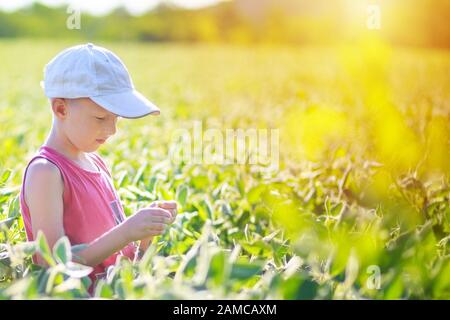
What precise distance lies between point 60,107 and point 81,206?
0.73 feet

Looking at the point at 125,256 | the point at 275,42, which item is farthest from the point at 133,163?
the point at 275,42

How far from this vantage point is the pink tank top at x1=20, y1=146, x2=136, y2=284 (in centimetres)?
170

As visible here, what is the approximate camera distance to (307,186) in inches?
104

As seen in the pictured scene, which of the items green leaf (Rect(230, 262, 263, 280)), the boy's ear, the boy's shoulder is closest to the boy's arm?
→ the boy's shoulder

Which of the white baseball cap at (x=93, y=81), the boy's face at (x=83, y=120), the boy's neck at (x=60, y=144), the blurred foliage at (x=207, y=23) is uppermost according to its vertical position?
the white baseball cap at (x=93, y=81)

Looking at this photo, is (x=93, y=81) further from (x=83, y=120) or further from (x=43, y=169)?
(x=43, y=169)

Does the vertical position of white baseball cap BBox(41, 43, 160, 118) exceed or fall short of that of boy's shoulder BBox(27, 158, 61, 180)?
it exceeds it

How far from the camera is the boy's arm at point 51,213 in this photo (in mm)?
1547

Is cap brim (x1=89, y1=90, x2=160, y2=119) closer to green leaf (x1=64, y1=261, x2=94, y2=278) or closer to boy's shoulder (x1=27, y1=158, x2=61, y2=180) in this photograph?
boy's shoulder (x1=27, y1=158, x2=61, y2=180)

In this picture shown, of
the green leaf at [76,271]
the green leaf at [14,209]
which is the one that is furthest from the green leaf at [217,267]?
the green leaf at [14,209]

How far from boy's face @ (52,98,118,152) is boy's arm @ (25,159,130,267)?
0.09 metres
